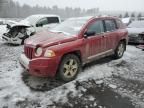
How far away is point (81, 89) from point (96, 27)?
2.20 meters

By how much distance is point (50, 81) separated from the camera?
5.25 metres

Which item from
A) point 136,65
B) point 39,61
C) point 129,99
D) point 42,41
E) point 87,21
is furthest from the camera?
point 136,65

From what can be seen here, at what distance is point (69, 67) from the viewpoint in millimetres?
5203

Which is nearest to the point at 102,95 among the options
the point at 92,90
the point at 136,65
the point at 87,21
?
the point at 92,90

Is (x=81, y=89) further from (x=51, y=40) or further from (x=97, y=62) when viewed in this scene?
(x=97, y=62)

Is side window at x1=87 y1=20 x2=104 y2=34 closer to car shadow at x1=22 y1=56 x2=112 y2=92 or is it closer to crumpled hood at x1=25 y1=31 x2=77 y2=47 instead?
crumpled hood at x1=25 y1=31 x2=77 y2=47

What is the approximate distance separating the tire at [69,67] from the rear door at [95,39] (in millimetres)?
625

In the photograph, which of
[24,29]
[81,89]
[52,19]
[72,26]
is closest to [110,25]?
[72,26]

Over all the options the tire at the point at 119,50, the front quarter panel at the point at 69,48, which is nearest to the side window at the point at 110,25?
the tire at the point at 119,50

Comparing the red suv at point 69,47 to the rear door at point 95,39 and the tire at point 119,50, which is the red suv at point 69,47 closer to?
the rear door at point 95,39

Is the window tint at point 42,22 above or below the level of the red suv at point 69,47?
above

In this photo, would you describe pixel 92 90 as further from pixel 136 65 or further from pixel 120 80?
pixel 136 65

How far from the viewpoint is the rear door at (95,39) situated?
573cm

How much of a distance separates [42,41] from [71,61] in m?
0.92
